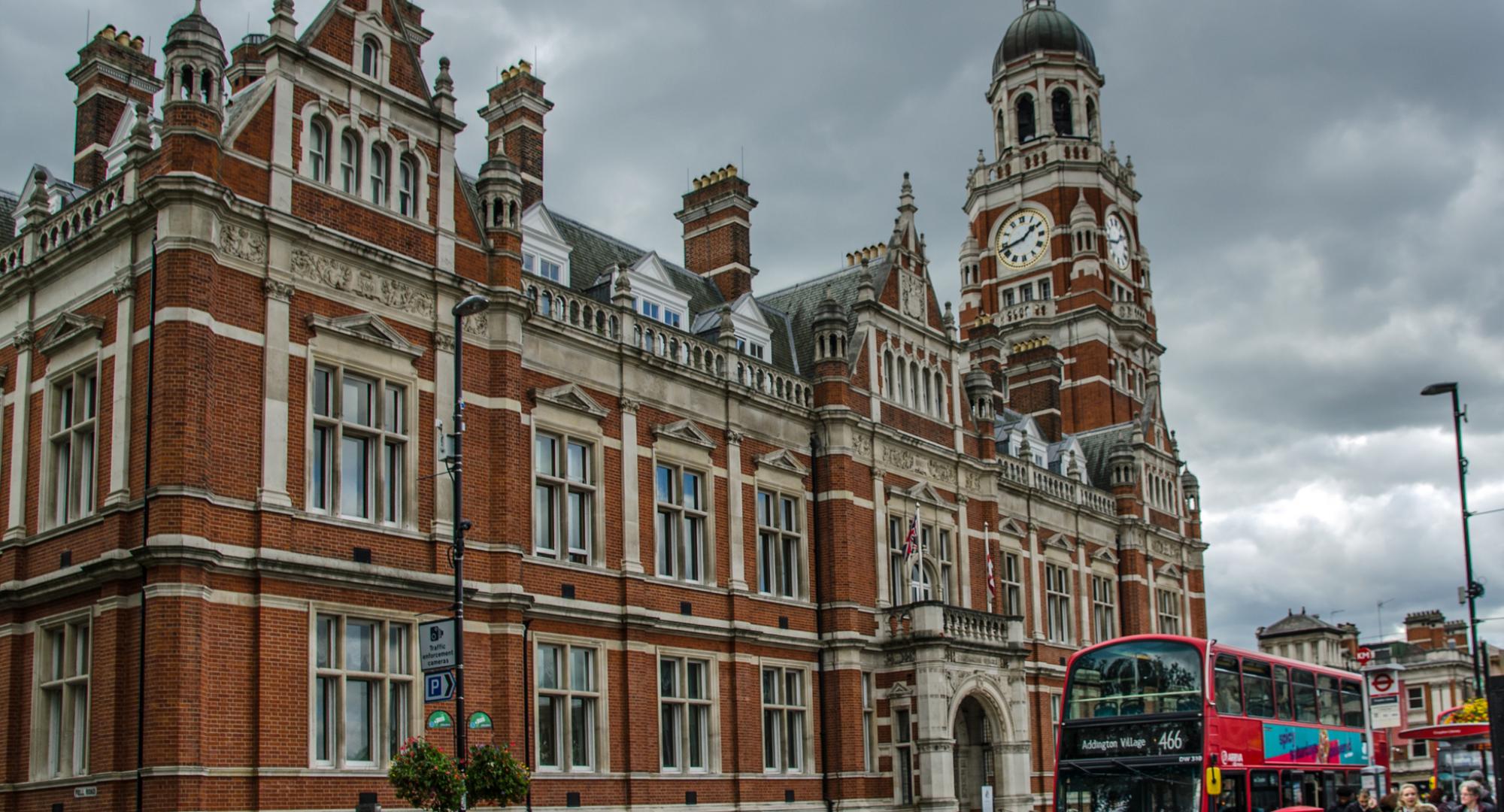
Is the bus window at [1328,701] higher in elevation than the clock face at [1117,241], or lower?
lower

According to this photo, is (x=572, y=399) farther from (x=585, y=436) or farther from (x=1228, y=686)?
(x=1228, y=686)

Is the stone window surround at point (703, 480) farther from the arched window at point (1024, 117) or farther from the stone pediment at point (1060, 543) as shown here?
the arched window at point (1024, 117)

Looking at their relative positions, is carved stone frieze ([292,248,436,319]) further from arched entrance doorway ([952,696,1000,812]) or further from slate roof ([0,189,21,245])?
arched entrance doorway ([952,696,1000,812])

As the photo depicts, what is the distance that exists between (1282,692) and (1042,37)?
2004 inches

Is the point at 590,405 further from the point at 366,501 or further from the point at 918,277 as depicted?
the point at 918,277

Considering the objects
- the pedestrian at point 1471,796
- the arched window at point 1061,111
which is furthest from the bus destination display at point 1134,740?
the arched window at point 1061,111

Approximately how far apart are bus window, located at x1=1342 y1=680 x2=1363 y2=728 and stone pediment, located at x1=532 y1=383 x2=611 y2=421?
16.8 meters

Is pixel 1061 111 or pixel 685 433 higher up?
pixel 1061 111

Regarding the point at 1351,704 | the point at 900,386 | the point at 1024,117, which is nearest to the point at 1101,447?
the point at 900,386

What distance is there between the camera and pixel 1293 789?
29484mm

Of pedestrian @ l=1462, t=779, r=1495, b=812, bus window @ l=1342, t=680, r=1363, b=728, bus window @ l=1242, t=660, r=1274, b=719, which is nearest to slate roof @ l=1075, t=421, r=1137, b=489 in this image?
bus window @ l=1342, t=680, r=1363, b=728

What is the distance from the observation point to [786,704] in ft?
116

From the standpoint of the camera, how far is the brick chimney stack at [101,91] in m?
31.4

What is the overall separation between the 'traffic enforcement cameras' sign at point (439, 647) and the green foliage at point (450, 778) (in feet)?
4.54
